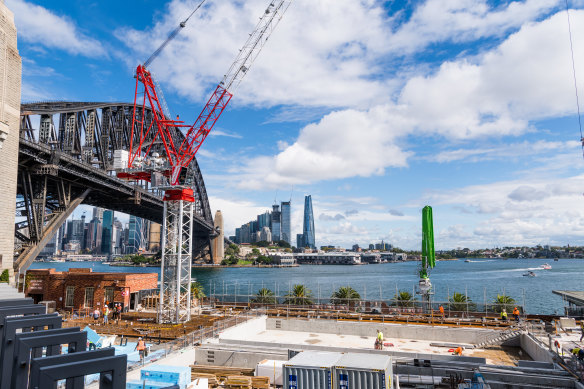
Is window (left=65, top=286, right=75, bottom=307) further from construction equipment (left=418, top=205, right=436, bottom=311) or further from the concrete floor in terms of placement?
construction equipment (left=418, top=205, right=436, bottom=311)

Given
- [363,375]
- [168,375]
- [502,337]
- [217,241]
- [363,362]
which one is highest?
[217,241]

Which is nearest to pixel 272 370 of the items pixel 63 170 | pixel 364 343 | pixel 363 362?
pixel 363 362

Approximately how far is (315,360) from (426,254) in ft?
90.6

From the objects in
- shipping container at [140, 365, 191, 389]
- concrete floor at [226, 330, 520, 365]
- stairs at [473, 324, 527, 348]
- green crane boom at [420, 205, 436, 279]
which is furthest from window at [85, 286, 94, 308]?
stairs at [473, 324, 527, 348]

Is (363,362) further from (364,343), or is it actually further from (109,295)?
(109,295)

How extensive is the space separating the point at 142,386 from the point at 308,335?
61.8 ft

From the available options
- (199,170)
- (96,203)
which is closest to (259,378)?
(96,203)

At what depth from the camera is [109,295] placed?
1572 inches

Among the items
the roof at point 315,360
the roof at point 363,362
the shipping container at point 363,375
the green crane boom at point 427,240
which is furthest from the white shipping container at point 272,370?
the green crane boom at point 427,240

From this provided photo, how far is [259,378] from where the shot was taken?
2027cm

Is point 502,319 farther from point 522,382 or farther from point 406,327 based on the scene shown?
point 522,382

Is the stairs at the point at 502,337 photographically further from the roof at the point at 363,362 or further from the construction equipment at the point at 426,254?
the roof at the point at 363,362

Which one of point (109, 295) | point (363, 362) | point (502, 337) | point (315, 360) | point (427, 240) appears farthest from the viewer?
point (427, 240)

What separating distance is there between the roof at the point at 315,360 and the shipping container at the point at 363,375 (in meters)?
0.55
